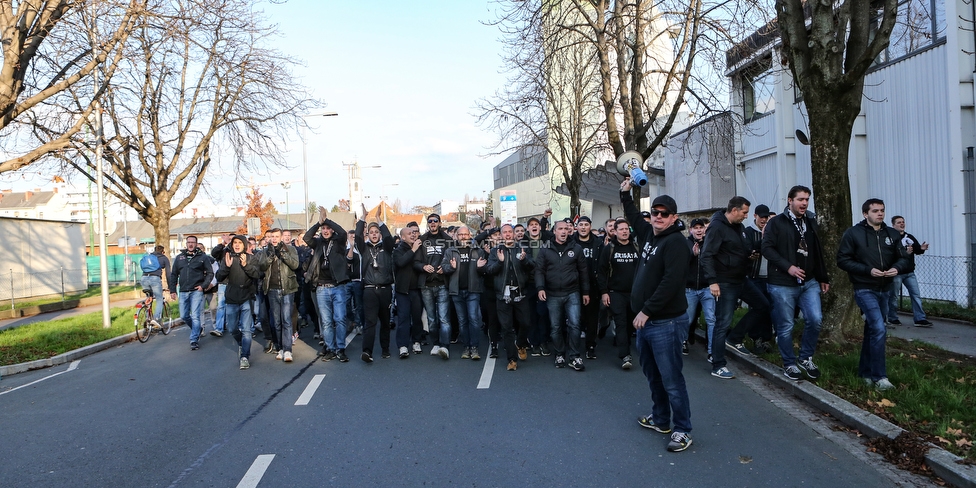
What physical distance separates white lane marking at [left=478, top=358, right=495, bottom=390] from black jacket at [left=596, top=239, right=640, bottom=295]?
1.74 m

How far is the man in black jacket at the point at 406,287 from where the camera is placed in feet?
29.5

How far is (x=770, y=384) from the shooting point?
23.2 feet

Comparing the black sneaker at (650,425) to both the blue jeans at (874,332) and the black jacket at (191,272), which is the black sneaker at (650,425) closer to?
the blue jeans at (874,332)

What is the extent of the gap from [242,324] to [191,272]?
3.32m

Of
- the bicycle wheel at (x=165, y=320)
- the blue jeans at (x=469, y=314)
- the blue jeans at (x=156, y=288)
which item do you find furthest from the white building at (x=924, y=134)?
the bicycle wheel at (x=165, y=320)

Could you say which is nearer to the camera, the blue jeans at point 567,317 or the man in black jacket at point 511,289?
the blue jeans at point 567,317

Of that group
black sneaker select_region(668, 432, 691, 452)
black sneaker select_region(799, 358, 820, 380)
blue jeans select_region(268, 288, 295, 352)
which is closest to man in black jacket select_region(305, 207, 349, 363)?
blue jeans select_region(268, 288, 295, 352)

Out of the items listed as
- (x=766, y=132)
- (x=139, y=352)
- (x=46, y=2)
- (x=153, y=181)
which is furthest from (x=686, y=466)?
(x=153, y=181)

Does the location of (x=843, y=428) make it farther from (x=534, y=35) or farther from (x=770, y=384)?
(x=534, y=35)

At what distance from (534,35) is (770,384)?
973 cm

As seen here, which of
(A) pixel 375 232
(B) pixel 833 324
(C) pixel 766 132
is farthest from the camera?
(C) pixel 766 132

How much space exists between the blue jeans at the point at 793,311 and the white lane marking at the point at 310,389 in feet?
16.5

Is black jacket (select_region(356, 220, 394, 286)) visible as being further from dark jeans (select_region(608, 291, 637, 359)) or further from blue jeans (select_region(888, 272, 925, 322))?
blue jeans (select_region(888, 272, 925, 322))

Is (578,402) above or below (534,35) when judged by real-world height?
below
